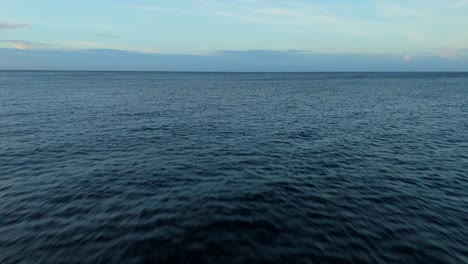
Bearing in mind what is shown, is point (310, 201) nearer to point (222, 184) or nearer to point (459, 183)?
point (222, 184)

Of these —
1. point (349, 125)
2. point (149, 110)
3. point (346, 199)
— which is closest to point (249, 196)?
point (346, 199)

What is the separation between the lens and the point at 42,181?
78.3ft

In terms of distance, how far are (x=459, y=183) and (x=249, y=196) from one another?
2019 centimetres

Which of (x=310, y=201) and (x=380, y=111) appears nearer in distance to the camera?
(x=310, y=201)

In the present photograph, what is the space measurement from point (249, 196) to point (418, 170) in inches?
751

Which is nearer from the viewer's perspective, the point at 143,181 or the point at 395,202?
the point at 395,202

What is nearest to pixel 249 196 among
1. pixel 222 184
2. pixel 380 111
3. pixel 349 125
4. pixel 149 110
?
pixel 222 184

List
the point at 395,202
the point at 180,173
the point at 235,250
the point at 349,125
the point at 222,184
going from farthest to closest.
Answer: the point at 349,125
the point at 180,173
the point at 222,184
the point at 395,202
the point at 235,250

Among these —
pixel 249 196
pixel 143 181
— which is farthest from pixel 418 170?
pixel 143 181

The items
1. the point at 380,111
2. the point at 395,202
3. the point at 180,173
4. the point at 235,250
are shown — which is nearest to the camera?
the point at 235,250

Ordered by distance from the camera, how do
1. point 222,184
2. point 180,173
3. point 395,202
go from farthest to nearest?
point 180,173
point 222,184
point 395,202

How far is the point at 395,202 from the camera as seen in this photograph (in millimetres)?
20500

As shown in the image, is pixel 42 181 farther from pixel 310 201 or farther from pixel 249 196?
pixel 310 201

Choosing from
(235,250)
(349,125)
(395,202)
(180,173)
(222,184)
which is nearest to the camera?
(235,250)
